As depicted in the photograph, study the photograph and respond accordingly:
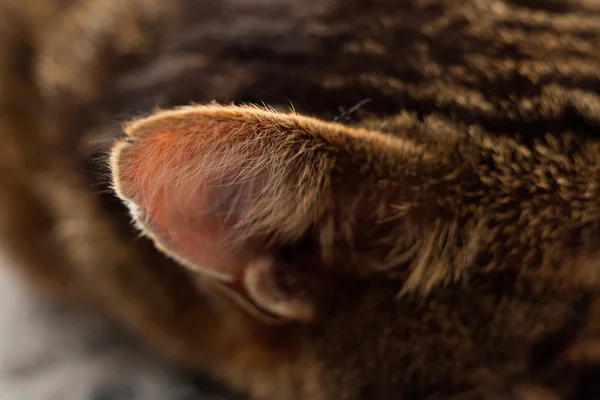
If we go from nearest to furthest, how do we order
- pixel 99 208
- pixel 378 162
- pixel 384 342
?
1. pixel 378 162
2. pixel 384 342
3. pixel 99 208

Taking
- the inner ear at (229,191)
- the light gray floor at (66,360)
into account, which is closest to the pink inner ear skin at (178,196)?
the inner ear at (229,191)

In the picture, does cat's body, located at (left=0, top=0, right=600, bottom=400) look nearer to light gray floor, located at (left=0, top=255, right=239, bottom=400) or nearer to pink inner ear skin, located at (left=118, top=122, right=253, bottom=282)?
pink inner ear skin, located at (left=118, top=122, right=253, bottom=282)

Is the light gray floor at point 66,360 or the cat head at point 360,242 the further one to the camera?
the light gray floor at point 66,360

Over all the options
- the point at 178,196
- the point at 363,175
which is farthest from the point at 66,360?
the point at 363,175

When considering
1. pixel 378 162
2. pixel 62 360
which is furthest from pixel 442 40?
pixel 62 360

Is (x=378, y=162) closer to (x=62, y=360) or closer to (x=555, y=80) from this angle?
(x=555, y=80)

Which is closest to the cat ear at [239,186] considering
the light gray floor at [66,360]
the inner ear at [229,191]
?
the inner ear at [229,191]

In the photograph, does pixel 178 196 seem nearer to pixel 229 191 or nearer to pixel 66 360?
pixel 229 191

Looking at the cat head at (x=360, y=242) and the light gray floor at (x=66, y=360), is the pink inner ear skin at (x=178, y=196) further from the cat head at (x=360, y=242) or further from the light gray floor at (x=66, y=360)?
the light gray floor at (x=66, y=360)

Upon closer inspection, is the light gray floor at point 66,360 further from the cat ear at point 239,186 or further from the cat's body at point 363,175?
the cat ear at point 239,186
